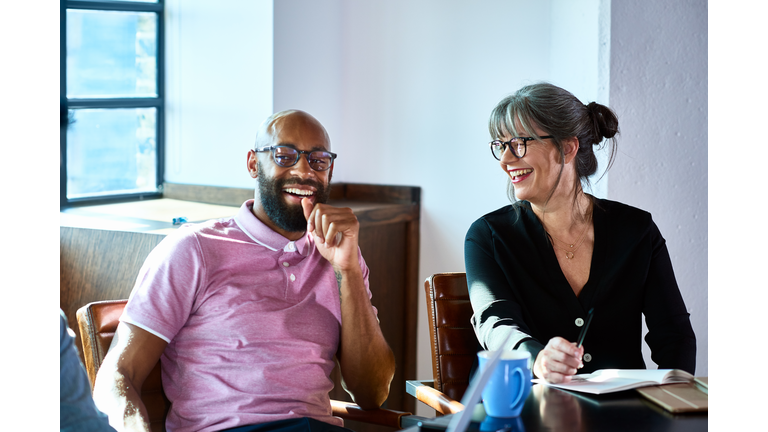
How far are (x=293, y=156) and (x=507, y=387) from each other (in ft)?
3.15

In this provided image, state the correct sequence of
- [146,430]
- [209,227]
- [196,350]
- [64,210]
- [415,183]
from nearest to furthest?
[146,430], [196,350], [209,227], [64,210], [415,183]

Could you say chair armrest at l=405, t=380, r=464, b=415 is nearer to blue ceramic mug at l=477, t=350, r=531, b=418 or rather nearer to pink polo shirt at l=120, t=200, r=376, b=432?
pink polo shirt at l=120, t=200, r=376, b=432

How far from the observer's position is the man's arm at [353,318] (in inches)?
66.7

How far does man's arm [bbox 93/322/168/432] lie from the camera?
4.76ft

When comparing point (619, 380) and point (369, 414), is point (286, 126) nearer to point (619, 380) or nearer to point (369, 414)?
point (369, 414)

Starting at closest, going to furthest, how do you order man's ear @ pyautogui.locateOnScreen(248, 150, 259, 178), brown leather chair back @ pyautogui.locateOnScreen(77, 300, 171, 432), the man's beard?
brown leather chair back @ pyautogui.locateOnScreen(77, 300, 171, 432)
the man's beard
man's ear @ pyautogui.locateOnScreen(248, 150, 259, 178)

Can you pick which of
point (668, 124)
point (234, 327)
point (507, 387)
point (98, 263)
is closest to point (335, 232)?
point (234, 327)

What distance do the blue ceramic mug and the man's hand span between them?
66 centimetres

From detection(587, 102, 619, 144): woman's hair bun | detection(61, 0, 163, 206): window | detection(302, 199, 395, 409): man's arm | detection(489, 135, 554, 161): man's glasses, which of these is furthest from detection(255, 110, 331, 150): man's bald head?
detection(61, 0, 163, 206): window

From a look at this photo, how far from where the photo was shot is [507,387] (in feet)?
3.57

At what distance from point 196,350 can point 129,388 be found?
0.19 metres
